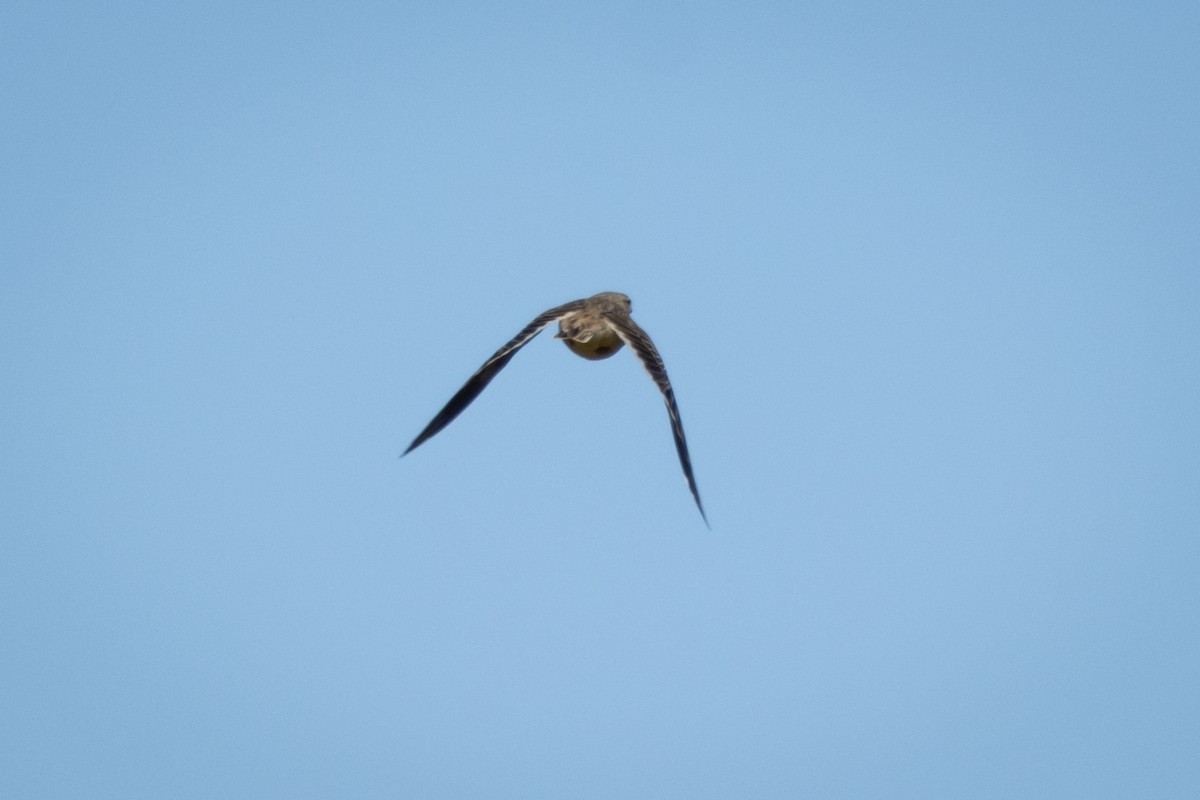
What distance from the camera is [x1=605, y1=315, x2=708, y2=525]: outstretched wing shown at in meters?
18.0

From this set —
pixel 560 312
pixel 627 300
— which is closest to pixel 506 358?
pixel 560 312

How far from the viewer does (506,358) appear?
791 inches

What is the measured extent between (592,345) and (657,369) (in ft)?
8.50

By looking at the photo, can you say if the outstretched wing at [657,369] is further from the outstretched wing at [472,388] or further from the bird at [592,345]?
the outstretched wing at [472,388]

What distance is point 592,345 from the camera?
22.1m

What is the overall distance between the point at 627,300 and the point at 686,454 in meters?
7.13

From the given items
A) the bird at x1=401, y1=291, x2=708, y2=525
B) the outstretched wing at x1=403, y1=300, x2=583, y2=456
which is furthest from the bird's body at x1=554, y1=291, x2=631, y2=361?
the outstretched wing at x1=403, y1=300, x2=583, y2=456

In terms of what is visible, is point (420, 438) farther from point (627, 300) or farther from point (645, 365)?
point (627, 300)

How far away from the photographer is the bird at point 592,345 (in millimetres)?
18750

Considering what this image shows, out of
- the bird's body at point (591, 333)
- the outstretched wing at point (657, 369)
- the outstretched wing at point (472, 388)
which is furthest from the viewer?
the bird's body at point (591, 333)

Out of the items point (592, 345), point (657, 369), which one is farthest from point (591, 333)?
point (657, 369)

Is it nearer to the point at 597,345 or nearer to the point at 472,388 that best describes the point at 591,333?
the point at 597,345

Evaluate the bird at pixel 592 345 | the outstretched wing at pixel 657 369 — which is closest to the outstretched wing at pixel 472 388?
the bird at pixel 592 345

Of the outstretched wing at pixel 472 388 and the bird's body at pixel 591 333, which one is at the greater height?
the bird's body at pixel 591 333
